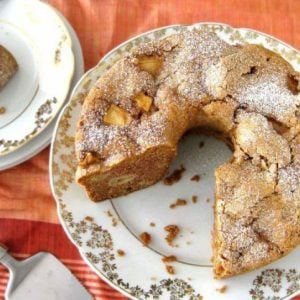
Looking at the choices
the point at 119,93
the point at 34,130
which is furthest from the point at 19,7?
the point at 119,93

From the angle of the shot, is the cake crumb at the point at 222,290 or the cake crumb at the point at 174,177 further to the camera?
the cake crumb at the point at 174,177

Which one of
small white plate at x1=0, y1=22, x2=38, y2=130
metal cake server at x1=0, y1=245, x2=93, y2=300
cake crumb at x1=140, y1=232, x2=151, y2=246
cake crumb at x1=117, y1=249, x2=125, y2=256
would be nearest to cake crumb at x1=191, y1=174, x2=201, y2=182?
cake crumb at x1=140, y1=232, x2=151, y2=246

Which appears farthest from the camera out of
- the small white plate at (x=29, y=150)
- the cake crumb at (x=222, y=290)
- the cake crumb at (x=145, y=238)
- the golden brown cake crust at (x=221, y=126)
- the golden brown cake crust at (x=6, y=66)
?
the golden brown cake crust at (x=6, y=66)

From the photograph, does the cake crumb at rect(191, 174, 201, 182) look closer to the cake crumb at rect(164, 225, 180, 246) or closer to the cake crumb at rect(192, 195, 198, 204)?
the cake crumb at rect(192, 195, 198, 204)

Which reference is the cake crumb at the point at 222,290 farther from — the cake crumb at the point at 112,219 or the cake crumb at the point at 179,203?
the cake crumb at the point at 112,219

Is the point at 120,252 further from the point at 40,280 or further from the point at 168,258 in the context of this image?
the point at 40,280

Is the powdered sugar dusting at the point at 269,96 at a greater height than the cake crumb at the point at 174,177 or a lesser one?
greater

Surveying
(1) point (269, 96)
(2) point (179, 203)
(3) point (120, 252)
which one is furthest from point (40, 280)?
(1) point (269, 96)

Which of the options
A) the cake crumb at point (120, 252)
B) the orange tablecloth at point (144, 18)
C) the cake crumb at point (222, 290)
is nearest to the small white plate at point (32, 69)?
the orange tablecloth at point (144, 18)
